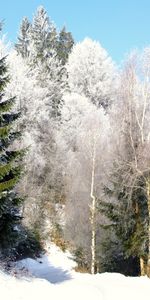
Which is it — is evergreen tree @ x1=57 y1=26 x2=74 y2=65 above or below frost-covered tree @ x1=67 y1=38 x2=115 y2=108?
Result: above

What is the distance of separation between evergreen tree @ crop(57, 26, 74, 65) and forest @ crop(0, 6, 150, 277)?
0.16 m

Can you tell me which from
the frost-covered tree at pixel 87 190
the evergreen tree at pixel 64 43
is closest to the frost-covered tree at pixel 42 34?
the evergreen tree at pixel 64 43

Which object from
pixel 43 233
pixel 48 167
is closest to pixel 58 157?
pixel 48 167

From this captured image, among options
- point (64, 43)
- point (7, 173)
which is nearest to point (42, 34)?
point (64, 43)

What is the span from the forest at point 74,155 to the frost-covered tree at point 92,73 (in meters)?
0.13

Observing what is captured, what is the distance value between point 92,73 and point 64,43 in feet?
62.6

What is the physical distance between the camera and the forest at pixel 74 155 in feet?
67.2

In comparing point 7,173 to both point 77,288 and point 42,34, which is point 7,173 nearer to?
point 77,288

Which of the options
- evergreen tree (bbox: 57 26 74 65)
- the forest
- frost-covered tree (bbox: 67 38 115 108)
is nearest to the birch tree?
the forest

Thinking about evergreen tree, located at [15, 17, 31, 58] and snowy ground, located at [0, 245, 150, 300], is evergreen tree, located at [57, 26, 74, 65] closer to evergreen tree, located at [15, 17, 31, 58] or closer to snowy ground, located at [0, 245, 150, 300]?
evergreen tree, located at [15, 17, 31, 58]

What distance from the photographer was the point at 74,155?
40188mm

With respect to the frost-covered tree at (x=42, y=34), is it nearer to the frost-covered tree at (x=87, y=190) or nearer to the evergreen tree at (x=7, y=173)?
the frost-covered tree at (x=87, y=190)

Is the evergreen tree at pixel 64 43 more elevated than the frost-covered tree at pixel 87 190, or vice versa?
the evergreen tree at pixel 64 43

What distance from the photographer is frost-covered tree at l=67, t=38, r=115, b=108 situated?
54.0m
